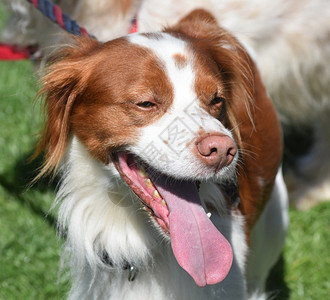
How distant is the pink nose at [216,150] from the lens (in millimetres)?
2582

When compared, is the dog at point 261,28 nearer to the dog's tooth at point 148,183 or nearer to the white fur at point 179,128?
the white fur at point 179,128

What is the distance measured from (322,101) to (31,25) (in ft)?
7.75

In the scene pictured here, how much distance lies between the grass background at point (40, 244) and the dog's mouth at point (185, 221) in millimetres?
1277

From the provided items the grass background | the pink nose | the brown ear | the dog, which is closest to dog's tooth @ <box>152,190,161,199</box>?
the pink nose

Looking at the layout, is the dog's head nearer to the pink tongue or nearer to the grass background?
the pink tongue

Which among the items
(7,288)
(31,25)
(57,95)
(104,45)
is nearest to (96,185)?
(57,95)

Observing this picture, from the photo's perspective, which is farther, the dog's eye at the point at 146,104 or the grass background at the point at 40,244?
the grass background at the point at 40,244

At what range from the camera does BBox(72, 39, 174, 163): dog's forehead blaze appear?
110 inches

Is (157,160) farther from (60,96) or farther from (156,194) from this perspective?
(60,96)

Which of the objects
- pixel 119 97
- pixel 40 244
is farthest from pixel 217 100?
pixel 40 244

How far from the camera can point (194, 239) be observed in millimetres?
2771

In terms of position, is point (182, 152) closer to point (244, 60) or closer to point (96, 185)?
point (96, 185)

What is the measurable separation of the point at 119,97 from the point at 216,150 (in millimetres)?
552

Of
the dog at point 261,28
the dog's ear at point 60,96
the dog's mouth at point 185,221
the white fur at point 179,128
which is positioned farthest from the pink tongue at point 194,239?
the dog at point 261,28
